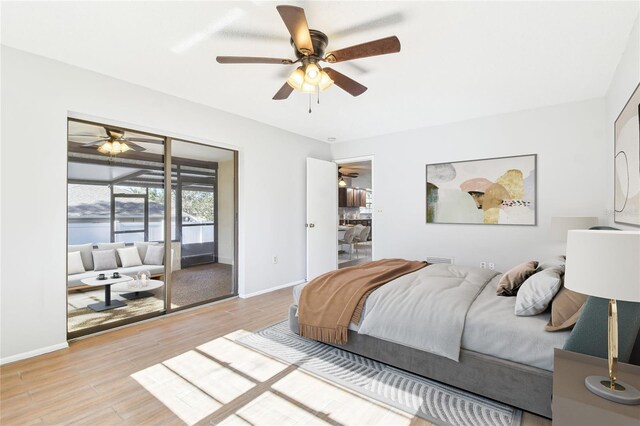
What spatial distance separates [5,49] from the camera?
250 cm

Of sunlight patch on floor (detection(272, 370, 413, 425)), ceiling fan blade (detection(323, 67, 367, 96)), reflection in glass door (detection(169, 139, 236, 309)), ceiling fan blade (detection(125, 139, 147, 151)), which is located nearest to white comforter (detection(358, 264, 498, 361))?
sunlight patch on floor (detection(272, 370, 413, 425))

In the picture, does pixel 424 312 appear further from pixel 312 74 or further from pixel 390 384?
pixel 312 74

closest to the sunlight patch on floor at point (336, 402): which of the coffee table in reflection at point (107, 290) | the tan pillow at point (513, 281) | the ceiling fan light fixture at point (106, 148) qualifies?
the tan pillow at point (513, 281)

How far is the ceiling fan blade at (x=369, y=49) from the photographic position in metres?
2.00

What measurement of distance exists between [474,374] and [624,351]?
791 millimetres

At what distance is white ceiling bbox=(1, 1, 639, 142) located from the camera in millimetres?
2074

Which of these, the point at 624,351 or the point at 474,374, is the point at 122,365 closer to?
the point at 474,374

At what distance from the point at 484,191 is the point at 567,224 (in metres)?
1.17

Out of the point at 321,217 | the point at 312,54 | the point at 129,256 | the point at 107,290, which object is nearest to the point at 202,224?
the point at 129,256

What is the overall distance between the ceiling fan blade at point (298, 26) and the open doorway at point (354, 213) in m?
5.81

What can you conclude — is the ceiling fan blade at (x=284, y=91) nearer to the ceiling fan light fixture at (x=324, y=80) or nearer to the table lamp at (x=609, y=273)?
the ceiling fan light fixture at (x=324, y=80)

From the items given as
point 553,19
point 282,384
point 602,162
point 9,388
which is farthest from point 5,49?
point 602,162

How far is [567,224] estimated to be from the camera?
327 cm

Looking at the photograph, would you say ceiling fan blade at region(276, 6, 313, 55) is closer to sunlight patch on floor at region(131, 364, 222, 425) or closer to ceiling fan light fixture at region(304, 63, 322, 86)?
ceiling fan light fixture at region(304, 63, 322, 86)
